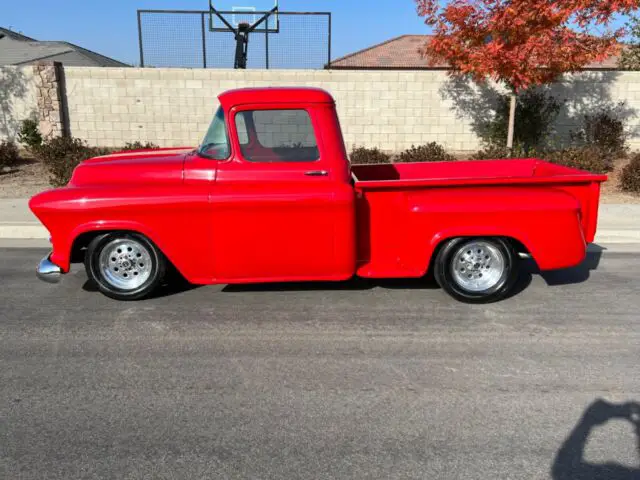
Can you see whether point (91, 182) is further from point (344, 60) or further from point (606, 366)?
point (344, 60)

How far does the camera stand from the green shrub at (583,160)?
451 inches

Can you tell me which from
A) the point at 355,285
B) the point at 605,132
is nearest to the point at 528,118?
the point at 605,132

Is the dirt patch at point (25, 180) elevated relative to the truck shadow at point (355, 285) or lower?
elevated

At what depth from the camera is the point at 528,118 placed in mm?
13594

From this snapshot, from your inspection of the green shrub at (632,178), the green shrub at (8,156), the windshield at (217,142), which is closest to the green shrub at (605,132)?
the green shrub at (632,178)

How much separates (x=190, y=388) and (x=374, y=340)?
4.96ft

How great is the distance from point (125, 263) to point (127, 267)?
0.04m

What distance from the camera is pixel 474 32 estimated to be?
10570 millimetres

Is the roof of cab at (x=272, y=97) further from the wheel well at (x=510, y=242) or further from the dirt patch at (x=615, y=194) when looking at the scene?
the dirt patch at (x=615, y=194)

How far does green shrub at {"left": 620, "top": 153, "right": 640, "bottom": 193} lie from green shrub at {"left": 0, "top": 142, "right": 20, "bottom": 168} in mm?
13522

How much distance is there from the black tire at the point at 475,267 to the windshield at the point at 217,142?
222 cm

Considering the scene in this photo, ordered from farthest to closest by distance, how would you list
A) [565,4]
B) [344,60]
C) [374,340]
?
1. [344,60]
2. [565,4]
3. [374,340]

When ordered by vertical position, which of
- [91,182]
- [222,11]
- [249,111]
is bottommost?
[91,182]

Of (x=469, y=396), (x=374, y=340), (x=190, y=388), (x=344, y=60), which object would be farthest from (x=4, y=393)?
(x=344, y=60)
